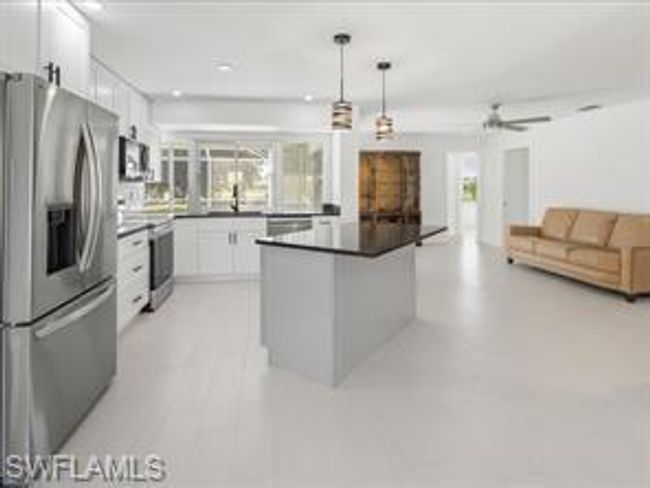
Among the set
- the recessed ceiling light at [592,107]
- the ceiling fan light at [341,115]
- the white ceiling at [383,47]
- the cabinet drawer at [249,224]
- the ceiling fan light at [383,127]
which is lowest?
the cabinet drawer at [249,224]

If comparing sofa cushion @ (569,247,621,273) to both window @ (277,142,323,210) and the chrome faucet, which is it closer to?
window @ (277,142,323,210)

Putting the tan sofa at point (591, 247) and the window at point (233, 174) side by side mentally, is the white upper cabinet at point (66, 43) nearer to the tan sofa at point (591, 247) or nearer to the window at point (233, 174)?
the window at point (233, 174)

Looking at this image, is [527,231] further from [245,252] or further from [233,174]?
[233,174]

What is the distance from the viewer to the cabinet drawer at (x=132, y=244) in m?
4.18

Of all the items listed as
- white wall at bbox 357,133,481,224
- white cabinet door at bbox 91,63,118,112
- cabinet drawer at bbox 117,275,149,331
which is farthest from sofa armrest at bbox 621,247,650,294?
white wall at bbox 357,133,481,224

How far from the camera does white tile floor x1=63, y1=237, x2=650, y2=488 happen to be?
2275 millimetres

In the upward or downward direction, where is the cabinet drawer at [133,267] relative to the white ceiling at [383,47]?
downward

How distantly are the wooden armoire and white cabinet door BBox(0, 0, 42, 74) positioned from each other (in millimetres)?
A: 8939

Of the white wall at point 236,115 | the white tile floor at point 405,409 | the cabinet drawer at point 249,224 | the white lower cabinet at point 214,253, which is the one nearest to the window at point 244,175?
the white wall at point 236,115

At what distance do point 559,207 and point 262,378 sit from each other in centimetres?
675

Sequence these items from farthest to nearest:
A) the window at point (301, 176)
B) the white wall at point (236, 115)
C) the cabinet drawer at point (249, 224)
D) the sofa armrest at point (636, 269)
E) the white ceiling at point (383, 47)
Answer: the window at point (301, 176), the white wall at point (236, 115), the cabinet drawer at point (249, 224), the sofa armrest at point (636, 269), the white ceiling at point (383, 47)

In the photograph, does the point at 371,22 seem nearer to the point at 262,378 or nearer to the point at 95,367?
Answer: the point at 262,378

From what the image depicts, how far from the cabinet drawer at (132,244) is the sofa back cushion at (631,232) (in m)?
5.33

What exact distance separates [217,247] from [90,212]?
452cm
